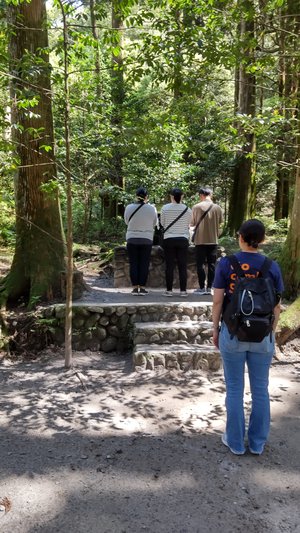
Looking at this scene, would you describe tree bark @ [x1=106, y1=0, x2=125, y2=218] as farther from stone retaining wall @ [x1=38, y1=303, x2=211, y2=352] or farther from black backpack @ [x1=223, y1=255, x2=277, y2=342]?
black backpack @ [x1=223, y1=255, x2=277, y2=342]

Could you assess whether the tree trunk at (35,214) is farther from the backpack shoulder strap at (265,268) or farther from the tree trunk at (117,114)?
the backpack shoulder strap at (265,268)

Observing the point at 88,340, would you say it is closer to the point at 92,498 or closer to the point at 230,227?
the point at 92,498

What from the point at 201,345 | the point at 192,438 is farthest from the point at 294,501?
the point at 201,345

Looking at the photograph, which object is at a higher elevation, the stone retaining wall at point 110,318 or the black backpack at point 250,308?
the black backpack at point 250,308

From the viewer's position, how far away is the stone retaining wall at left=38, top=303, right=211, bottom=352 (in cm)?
641

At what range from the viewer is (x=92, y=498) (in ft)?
9.80

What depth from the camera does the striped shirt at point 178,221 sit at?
22.5 ft

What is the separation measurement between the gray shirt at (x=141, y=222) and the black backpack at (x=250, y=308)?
3773 millimetres

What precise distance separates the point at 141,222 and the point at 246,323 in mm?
4005

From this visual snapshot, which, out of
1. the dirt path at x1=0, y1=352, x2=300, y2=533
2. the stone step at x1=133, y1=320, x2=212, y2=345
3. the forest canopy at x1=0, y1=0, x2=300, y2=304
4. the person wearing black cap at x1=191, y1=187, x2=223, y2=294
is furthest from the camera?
the person wearing black cap at x1=191, y1=187, x2=223, y2=294

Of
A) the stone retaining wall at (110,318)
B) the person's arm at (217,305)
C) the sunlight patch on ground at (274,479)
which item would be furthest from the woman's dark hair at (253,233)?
the stone retaining wall at (110,318)

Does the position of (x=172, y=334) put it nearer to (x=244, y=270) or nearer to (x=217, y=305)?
(x=217, y=305)

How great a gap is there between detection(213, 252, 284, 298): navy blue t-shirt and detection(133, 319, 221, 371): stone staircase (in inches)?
95.5

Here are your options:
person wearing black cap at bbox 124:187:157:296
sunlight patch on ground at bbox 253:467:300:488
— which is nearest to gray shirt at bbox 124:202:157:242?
person wearing black cap at bbox 124:187:157:296
